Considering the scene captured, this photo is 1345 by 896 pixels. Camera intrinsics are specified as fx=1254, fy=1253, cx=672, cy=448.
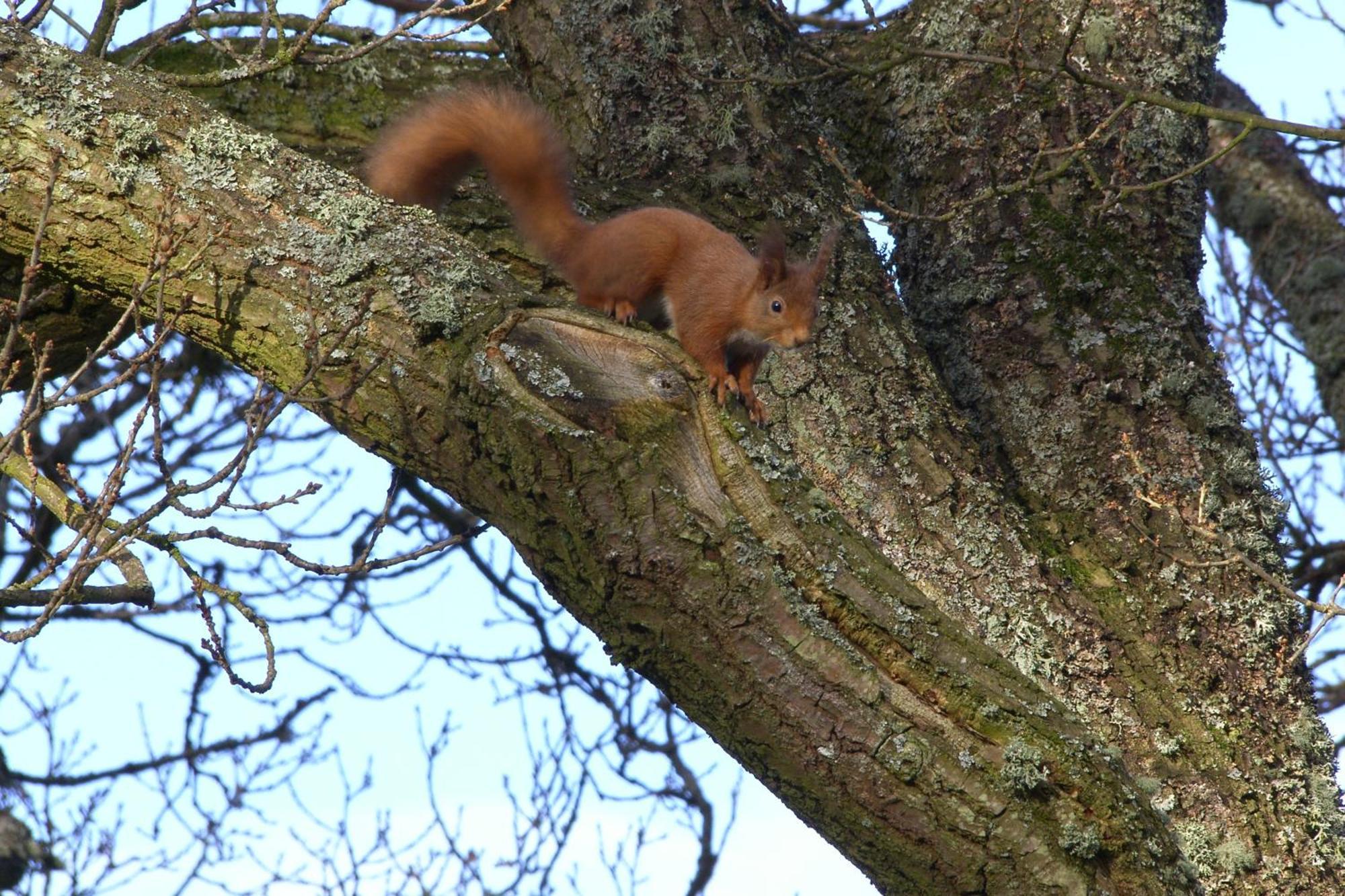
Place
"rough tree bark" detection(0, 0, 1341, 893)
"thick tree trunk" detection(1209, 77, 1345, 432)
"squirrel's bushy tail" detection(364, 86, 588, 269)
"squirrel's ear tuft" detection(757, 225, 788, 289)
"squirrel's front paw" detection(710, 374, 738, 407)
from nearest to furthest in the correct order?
1. "rough tree bark" detection(0, 0, 1341, 893)
2. "squirrel's front paw" detection(710, 374, 738, 407)
3. "squirrel's ear tuft" detection(757, 225, 788, 289)
4. "squirrel's bushy tail" detection(364, 86, 588, 269)
5. "thick tree trunk" detection(1209, 77, 1345, 432)

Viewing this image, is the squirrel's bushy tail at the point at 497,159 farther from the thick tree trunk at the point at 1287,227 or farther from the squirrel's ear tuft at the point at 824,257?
the thick tree trunk at the point at 1287,227

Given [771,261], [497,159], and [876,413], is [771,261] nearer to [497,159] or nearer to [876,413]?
[876,413]

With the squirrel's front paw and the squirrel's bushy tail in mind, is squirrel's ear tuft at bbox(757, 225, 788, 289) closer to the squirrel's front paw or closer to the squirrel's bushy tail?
the squirrel's front paw

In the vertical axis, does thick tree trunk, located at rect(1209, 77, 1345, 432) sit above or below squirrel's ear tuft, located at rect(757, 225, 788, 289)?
above

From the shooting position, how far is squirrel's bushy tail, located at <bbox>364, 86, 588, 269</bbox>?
3035mm

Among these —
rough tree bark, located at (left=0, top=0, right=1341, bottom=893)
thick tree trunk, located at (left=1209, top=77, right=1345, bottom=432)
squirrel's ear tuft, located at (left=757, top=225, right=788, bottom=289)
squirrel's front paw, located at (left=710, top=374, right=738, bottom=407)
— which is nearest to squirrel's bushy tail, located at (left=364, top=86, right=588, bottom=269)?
rough tree bark, located at (left=0, top=0, right=1341, bottom=893)

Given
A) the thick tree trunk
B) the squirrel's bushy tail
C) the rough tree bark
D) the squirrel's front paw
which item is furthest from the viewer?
the thick tree trunk

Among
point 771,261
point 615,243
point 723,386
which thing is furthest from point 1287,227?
point 723,386

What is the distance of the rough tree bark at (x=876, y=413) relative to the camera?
1.96 meters

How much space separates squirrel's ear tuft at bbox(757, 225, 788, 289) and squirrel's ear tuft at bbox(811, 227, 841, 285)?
7 cm

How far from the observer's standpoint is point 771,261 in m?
2.79

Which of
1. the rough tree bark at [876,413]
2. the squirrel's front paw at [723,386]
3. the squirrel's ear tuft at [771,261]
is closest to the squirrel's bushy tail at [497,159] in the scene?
the rough tree bark at [876,413]

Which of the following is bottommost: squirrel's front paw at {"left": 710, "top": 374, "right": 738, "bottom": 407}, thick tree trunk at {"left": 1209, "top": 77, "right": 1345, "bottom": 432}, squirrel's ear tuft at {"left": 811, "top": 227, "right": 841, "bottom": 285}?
squirrel's front paw at {"left": 710, "top": 374, "right": 738, "bottom": 407}

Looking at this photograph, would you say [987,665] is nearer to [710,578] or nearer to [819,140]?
[710,578]
